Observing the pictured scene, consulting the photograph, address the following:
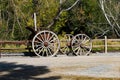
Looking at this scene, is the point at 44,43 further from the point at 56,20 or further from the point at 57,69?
the point at 56,20

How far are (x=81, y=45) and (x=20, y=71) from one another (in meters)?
7.55

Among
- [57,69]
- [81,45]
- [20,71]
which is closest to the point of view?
[20,71]

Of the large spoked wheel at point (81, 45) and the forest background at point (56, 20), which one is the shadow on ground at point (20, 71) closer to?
A: the large spoked wheel at point (81, 45)

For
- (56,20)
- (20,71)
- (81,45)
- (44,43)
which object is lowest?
(20,71)

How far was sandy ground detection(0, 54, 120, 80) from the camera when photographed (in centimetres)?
1319

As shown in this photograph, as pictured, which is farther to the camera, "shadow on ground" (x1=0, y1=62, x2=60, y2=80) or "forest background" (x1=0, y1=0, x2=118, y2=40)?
"forest background" (x1=0, y1=0, x2=118, y2=40)

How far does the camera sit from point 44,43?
19297mm

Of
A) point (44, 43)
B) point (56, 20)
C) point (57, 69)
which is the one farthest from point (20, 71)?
point (56, 20)

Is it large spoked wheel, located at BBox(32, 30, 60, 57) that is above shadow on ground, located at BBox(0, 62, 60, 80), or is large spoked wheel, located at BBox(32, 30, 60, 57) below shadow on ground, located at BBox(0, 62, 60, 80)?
above

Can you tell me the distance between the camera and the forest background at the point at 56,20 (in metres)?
32.4

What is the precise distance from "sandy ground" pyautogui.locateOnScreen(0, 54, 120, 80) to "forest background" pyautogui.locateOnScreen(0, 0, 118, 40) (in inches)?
539

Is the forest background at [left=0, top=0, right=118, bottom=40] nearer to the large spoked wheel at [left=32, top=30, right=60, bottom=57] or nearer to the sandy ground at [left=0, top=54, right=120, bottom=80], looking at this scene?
the large spoked wheel at [left=32, top=30, right=60, bottom=57]

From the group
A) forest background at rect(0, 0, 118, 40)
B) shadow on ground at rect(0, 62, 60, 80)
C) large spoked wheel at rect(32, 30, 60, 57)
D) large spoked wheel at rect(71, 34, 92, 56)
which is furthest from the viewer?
forest background at rect(0, 0, 118, 40)

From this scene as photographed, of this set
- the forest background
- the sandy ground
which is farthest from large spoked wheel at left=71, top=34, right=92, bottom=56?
the forest background
